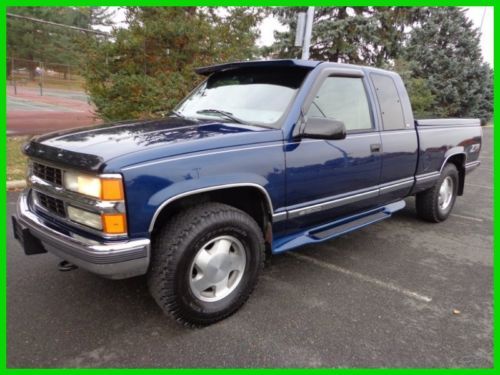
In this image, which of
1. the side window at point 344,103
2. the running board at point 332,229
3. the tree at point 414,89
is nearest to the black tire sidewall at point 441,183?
the running board at point 332,229

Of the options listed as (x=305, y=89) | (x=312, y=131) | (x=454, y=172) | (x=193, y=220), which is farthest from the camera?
(x=454, y=172)

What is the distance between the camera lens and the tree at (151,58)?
7.26m

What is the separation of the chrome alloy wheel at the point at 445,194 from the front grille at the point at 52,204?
179 inches

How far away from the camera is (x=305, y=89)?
10.4 feet

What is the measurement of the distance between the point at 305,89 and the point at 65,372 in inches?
102

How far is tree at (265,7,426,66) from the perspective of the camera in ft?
48.9

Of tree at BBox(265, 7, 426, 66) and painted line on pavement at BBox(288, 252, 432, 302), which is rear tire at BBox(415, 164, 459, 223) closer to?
painted line on pavement at BBox(288, 252, 432, 302)

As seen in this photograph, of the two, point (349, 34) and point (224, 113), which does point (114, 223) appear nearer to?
point (224, 113)

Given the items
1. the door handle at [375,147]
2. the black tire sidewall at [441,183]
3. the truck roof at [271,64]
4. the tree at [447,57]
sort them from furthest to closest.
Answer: the tree at [447,57] → the black tire sidewall at [441,183] → the door handle at [375,147] → the truck roof at [271,64]

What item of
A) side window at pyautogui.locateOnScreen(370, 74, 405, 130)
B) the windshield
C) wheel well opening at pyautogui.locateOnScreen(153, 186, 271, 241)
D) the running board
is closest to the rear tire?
the running board

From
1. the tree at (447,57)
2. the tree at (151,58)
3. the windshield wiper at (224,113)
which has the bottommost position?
the windshield wiper at (224,113)

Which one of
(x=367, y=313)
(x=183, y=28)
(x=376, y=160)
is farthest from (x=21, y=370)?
(x=183, y=28)

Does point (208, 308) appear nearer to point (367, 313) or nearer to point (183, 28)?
point (367, 313)

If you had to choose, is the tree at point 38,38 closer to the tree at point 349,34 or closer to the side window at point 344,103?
the tree at point 349,34
